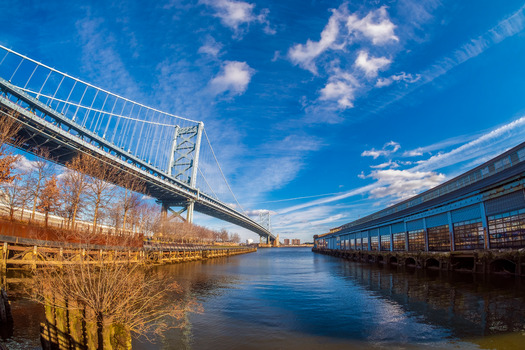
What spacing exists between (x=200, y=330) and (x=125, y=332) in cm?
456

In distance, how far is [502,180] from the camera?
71.7ft

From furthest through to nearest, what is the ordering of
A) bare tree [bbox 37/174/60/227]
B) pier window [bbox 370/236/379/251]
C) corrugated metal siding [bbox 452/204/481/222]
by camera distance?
1. pier window [bbox 370/236/379/251]
2. bare tree [bbox 37/174/60/227]
3. corrugated metal siding [bbox 452/204/481/222]

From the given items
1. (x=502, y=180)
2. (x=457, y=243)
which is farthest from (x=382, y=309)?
(x=457, y=243)

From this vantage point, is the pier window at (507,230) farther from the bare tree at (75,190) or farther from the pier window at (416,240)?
the bare tree at (75,190)

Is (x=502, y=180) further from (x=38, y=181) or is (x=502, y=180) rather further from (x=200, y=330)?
(x=38, y=181)

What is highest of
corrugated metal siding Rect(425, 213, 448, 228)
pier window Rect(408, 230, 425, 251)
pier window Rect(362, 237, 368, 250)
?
corrugated metal siding Rect(425, 213, 448, 228)

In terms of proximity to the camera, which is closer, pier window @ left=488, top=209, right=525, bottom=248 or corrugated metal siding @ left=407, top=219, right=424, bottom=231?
pier window @ left=488, top=209, right=525, bottom=248

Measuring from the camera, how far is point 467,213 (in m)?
26.7

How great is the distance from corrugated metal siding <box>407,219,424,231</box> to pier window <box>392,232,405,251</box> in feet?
9.09

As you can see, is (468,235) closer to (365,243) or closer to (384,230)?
(384,230)

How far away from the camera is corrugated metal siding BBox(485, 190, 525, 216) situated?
804 inches

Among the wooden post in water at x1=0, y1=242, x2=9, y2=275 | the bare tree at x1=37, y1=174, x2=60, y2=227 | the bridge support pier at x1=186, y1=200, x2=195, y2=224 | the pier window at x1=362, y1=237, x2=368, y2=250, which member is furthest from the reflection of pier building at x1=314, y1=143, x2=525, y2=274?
the bridge support pier at x1=186, y1=200, x2=195, y2=224

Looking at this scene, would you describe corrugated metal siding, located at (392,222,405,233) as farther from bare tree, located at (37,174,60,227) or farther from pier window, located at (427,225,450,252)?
bare tree, located at (37,174,60,227)

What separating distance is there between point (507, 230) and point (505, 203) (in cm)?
226
